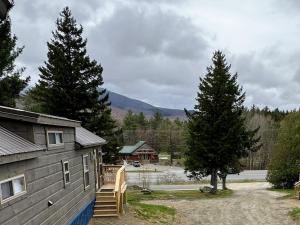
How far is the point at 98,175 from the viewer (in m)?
21.4

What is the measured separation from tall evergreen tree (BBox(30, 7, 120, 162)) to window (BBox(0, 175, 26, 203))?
2449cm

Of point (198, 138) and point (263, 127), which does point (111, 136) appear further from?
point (263, 127)

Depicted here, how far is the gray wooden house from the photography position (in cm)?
889

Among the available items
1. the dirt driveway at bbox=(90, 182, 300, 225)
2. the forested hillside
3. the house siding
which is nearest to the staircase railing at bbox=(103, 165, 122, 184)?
the dirt driveway at bbox=(90, 182, 300, 225)

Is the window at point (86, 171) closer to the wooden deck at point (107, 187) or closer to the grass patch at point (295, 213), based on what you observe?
the wooden deck at point (107, 187)

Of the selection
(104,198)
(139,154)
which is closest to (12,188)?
(104,198)

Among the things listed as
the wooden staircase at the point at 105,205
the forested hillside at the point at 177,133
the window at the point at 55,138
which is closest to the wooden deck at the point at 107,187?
the wooden staircase at the point at 105,205

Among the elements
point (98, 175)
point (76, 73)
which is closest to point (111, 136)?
point (76, 73)

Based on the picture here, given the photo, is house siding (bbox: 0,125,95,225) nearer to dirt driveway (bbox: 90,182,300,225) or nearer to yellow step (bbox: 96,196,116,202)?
yellow step (bbox: 96,196,116,202)

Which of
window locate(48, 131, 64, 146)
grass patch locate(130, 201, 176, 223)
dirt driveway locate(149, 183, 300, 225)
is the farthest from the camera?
dirt driveway locate(149, 183, 300, 225)

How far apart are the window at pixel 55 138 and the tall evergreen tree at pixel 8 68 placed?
Answer: 11760 mm

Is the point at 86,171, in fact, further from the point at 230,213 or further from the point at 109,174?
the point at 230,213

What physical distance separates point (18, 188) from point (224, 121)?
94.6ft

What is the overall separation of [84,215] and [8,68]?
1283 centimetres
